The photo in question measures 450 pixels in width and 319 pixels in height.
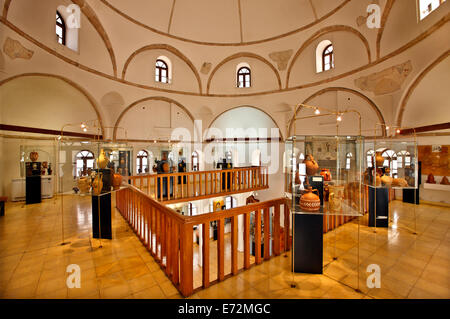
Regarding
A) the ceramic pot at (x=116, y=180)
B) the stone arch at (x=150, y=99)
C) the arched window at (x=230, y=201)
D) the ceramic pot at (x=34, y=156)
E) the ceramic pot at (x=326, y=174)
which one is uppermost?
the stone arch at (x=150, y=99)

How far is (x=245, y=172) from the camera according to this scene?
9531mm

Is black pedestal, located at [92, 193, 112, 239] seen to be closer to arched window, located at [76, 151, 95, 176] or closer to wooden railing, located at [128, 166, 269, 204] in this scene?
arched window, located at [76, 151, 95, 176]

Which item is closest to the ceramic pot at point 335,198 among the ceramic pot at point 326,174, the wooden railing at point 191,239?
the ceramic pot at point 326,174

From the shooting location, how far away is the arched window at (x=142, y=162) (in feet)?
39.0

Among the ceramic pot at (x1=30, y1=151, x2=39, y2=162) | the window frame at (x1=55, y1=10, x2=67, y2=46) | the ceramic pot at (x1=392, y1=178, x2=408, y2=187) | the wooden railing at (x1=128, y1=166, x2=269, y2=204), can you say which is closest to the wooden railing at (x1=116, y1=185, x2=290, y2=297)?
the wooden railing at (x1=128, y1=166, x2=269, y2=204)

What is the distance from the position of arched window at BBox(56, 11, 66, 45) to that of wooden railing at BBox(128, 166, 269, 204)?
22.9 ft

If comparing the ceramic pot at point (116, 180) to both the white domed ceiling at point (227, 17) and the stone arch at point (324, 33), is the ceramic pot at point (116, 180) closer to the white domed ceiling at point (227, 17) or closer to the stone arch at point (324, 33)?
the white domed ceiling at point (227, 17)

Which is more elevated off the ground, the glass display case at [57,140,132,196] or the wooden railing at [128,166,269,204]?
the glass display case at [57,140,132,196]

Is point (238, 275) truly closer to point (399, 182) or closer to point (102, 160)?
point (102, 160)

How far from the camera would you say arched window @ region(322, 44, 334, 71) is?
34.2ft

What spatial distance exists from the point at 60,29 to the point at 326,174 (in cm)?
Result: 1145

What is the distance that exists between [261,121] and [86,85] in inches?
404

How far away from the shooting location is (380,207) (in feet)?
16.2

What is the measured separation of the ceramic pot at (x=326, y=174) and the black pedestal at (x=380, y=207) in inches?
108
